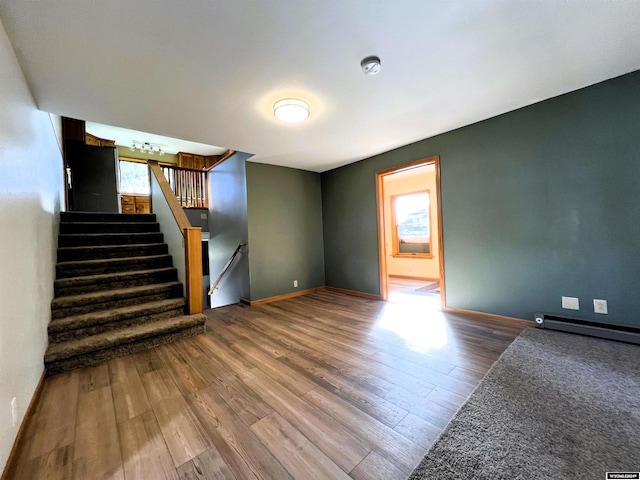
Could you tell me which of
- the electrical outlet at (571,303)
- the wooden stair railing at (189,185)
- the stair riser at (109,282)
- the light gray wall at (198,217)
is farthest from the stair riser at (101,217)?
the electrical outlet at (571,303)

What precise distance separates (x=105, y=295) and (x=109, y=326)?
391mm

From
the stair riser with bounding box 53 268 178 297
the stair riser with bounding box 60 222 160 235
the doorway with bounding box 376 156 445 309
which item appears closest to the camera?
the stair riser with bounding box 53 268 178 297

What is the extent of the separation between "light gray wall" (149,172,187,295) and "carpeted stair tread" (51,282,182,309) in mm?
Answer: 269

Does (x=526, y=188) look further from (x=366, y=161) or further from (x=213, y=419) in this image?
(x=213, y=419)

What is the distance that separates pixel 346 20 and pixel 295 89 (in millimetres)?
791

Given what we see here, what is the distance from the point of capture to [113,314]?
2666 millimetres

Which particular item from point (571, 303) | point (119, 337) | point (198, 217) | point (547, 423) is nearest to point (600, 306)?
point (571, 303)

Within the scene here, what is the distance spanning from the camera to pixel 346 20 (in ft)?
5.05

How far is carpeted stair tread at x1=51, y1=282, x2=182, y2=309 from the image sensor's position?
2.58 metres

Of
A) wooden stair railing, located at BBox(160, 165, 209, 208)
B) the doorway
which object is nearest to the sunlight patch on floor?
the doorway

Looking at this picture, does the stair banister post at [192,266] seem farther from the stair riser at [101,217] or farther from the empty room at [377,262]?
the stair riser at [101,217]

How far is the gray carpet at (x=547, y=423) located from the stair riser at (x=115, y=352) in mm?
2622

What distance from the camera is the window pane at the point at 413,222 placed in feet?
20.0

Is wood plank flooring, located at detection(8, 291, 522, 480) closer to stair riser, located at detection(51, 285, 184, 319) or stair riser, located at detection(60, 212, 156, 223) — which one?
stair riser, located at detection(51, 285, 184, 319)
